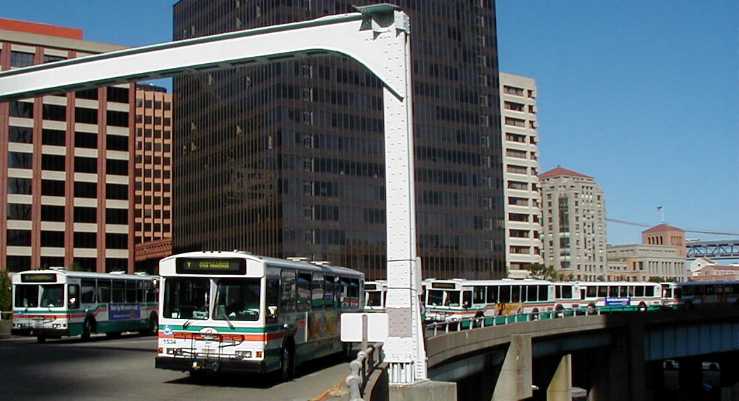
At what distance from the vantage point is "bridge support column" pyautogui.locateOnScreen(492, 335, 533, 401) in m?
35.2

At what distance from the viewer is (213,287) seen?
19469 mm

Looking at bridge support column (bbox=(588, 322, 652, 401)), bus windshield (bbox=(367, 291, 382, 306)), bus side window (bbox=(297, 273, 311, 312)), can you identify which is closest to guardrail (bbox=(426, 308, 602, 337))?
bridge support column (bbox=(588, 322, 652, 401))

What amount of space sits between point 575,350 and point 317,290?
23842 mm

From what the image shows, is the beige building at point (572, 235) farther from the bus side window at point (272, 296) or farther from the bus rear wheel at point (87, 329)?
the bus side window at point (272, 296)

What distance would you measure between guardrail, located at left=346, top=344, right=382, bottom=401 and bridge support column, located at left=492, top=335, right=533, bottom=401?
17807mm

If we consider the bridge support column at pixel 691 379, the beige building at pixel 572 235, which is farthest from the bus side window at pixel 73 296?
the beige building at pixel 572 235

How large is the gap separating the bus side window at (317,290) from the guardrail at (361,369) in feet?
16.9

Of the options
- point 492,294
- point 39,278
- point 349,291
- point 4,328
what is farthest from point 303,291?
point 492,294

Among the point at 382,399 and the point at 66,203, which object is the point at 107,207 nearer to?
the point at 66,203

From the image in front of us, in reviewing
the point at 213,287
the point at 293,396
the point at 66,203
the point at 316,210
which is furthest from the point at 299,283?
the point at 66,203

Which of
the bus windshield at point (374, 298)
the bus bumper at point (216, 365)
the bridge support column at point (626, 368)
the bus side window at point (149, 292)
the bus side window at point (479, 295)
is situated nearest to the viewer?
the bus bumper at point (216, 365)

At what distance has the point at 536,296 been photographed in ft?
192

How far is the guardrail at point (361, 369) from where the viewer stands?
10.1 metres

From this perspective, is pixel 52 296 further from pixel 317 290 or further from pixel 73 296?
pixel 317 290
